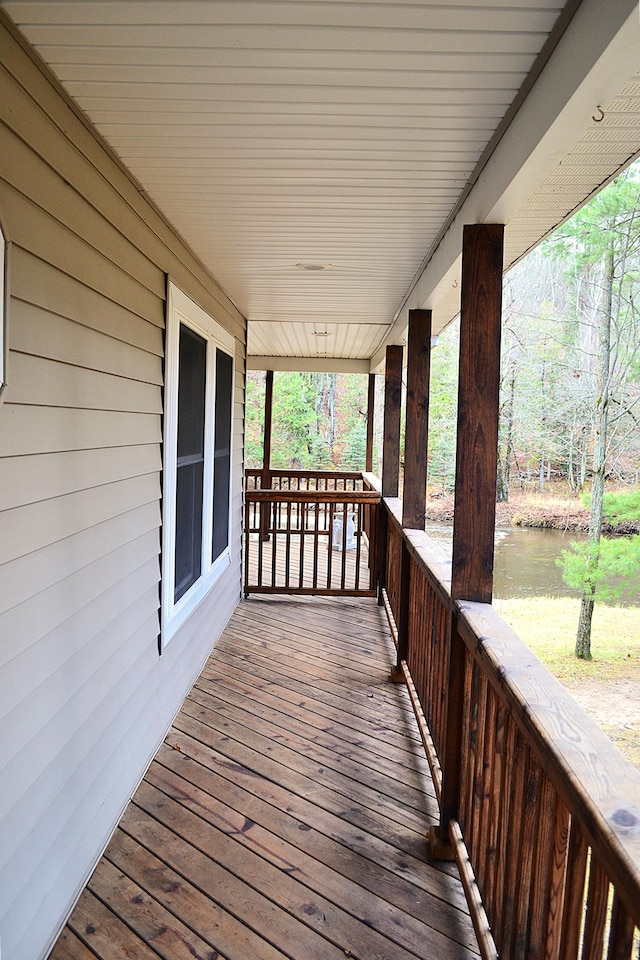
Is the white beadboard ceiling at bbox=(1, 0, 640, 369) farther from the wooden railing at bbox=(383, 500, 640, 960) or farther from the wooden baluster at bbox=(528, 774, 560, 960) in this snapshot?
the wooden baluster at bbox=(528, 774, 560, 960)

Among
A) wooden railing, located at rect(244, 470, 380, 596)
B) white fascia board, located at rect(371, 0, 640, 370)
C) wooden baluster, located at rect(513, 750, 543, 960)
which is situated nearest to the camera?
Result: white fascia board, located at rect(371, 0, 640, 370)

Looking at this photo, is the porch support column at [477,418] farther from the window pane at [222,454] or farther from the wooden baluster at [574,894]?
the window pane at [222,454]

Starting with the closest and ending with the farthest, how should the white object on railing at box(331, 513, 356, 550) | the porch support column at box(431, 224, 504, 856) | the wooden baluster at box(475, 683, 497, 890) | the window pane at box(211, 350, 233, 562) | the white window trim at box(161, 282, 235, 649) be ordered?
the wooden baluster at box(475, 683, 497, 890)
the porch support column at box(431, 224, 504, 856)
the white window trim at box(161, 282, 235, 649)
the window pane at box(211, 350, 233, 562)
the white object on railing at box(331, 513, 356, 550)

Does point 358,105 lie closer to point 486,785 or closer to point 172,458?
point 172,458

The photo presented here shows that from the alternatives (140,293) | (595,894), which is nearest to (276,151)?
(140,293)

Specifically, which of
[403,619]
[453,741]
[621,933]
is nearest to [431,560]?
[453,741]

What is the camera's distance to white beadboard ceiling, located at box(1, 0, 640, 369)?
1.38 m

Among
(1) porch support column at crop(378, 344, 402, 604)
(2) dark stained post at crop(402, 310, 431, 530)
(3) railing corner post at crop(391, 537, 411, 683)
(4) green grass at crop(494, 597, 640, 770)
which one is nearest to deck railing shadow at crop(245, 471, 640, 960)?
(3) railing corner post at crop(391, 537, 411, 683)

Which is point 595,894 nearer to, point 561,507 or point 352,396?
point 561,507

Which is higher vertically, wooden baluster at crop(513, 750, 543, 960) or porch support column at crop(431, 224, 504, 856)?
porch support column at crop(431, 224, 504, 856)

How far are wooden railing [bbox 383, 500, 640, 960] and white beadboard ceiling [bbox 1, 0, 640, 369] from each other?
1.35 metres

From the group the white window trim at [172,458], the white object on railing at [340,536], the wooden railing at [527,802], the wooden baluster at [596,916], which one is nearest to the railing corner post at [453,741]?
the wooden railing at [527,802]

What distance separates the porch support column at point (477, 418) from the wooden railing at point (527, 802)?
144 millimetres

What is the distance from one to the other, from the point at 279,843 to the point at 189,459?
6.76ft
